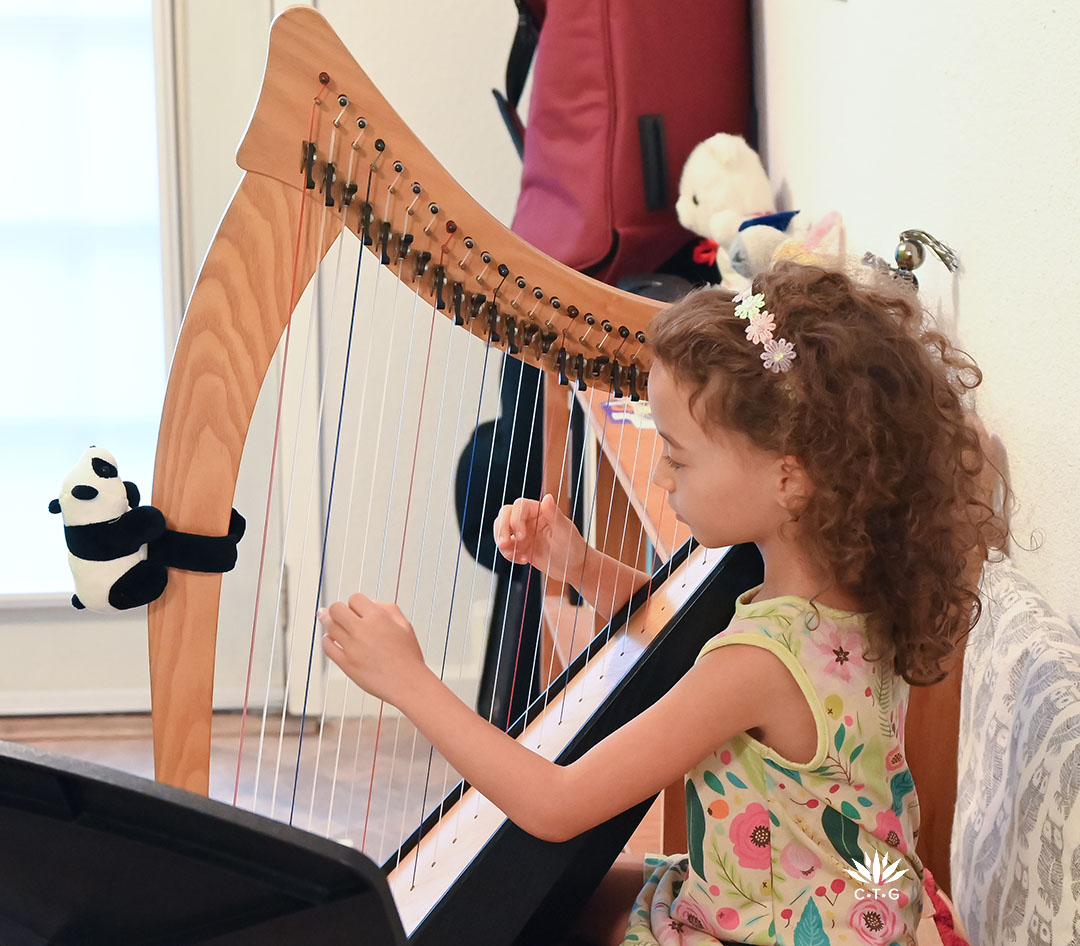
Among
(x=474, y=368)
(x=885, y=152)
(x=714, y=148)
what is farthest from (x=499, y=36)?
(x=885, y=152)

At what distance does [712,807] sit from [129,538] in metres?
0.51

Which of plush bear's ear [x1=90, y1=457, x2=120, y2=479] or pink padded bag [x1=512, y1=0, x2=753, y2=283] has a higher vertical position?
pink padded bag [x1=512, y1=0, x2=753, y2=283]

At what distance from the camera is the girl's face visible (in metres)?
0.97

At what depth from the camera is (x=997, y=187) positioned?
3.68 feet

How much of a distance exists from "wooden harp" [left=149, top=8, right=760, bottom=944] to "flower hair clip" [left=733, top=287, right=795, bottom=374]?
187mm

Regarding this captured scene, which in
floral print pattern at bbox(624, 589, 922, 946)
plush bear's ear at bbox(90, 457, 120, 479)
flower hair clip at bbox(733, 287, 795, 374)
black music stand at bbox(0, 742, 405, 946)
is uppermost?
flower hair clip at bbox(733, 287, 795, 374)

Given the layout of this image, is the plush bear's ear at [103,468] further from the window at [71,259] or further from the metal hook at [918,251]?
the window at [71,259]

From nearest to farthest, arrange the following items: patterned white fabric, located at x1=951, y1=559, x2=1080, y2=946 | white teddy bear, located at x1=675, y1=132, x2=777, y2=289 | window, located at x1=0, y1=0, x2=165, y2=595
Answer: patterned white fabric, located at x1=951, y1=559, x2=1080, y2=946 < white teddy bear, located at x1=675, y1=132, x2=777, y2=289 < window, located at x1=0, y1=0, x2=165, y2=595

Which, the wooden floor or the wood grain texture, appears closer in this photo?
the wood grain texture

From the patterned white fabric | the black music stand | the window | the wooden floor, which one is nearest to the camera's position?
the black music stand

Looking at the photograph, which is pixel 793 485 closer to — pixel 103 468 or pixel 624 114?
pixel 103 468

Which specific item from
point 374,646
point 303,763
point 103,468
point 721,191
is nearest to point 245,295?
point 103,468

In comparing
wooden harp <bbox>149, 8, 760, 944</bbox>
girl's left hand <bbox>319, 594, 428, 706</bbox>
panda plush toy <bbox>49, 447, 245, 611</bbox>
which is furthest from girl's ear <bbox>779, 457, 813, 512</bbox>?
panda plush toy <bbox>49, 447, 245, 611</bbox>

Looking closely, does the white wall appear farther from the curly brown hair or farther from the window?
the window
